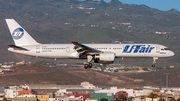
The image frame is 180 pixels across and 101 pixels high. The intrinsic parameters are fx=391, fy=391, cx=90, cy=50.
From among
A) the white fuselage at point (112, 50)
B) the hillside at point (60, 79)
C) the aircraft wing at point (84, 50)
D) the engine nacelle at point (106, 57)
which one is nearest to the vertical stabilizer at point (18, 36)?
the white fuselage at point (112, 50)

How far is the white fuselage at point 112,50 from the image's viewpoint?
245 ft

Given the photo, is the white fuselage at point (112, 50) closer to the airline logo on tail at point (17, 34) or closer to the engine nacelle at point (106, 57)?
the engine nacelle at point (106, 57)

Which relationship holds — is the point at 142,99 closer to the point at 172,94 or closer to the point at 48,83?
the point at 172,94

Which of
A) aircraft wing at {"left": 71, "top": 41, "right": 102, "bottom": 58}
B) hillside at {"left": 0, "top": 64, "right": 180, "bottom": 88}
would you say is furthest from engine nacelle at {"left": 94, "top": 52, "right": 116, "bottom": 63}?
hillside at {"left": 0, "top": 64, "right": 180, "bottom": 88}

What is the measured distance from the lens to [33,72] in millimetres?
194125

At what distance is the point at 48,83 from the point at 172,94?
68424 millimetres

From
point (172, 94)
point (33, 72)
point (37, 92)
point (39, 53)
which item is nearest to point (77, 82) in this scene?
point (33, 72)

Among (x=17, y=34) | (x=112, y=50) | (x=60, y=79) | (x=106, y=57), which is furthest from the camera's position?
(x=60, y=79)

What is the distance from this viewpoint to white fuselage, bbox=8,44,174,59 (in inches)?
2938

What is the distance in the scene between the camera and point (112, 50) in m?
74.6

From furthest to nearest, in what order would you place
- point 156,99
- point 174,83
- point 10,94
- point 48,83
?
point 174,83
point 48,83
point 10,94
point 156,99

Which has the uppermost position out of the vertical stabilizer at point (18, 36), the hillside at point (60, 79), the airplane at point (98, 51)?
the vertical stabilizer at point (18, 36)

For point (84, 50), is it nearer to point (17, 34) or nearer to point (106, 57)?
point (106, 57)

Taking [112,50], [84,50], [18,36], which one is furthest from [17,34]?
[112,50]
